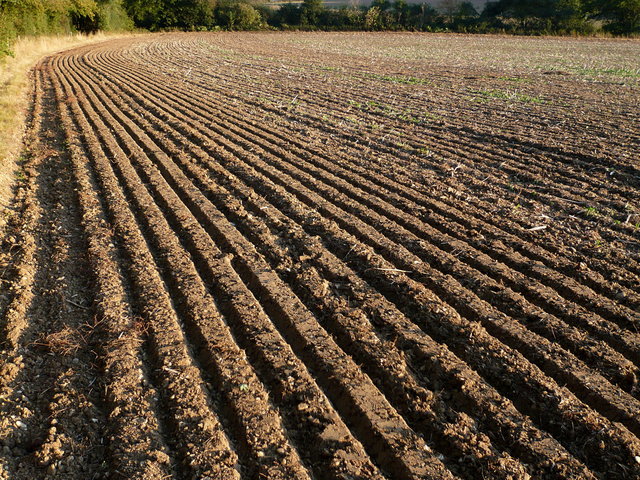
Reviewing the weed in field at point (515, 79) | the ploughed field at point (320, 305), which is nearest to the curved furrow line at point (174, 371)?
the ploughed field at point (320, 305)

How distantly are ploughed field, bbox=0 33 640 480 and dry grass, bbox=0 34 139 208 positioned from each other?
14.5 inches

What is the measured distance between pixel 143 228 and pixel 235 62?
19.5 meters

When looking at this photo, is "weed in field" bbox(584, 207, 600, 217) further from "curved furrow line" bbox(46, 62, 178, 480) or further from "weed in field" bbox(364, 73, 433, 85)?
"weed in field" bbox(364, 73, 433, 85)

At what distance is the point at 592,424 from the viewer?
3355 mm

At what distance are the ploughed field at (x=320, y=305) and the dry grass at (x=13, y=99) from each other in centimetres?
37

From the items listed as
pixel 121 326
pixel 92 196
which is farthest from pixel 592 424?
pixel 92 196

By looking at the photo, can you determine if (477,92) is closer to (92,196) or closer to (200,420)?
(92,196)

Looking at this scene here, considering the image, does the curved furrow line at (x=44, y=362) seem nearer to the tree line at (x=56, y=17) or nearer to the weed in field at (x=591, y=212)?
the weed in field at (x=591, y=212)

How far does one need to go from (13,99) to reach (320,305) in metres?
12.1

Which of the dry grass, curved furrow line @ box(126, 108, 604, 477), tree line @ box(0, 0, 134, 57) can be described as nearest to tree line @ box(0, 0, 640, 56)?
tree line @ box(0, 0, 134, 57)

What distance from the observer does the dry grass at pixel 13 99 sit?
25.5 ft

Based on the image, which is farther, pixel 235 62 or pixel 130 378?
pixel 235 62

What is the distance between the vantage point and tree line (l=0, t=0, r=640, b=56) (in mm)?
45125

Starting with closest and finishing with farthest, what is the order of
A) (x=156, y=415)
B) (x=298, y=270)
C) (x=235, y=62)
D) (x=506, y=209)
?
(x=156, y=415) < (x=298, y=270) < (x=506, y=209) < (x=235, y=62)
